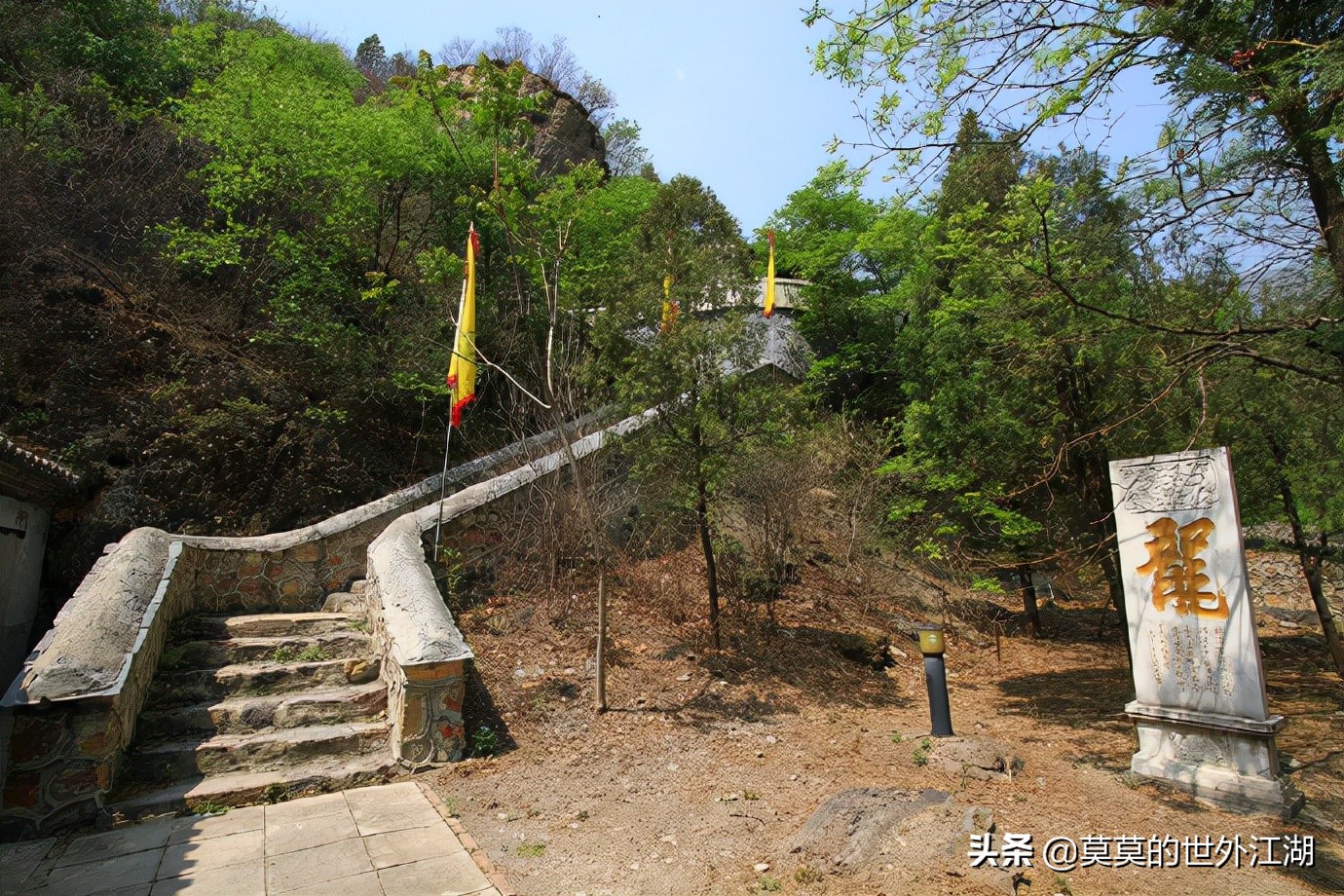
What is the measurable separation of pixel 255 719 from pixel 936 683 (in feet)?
18.4

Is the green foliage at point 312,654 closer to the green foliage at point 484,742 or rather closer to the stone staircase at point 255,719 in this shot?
the stone staircase at point 255,719

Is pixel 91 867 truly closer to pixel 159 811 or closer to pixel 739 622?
pixel 159 811

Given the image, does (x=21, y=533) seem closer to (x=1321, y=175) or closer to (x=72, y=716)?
(x=72, y=716)

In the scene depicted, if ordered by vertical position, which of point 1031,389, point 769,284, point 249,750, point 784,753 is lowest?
point 784,753

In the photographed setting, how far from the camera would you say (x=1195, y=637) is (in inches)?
218

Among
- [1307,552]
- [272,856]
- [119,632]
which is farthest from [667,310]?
[1307,552]

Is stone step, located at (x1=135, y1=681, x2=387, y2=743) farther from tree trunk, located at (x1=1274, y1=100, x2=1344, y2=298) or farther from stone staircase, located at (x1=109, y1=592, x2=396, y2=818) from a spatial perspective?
tree trunk, located at (x1=1274, y1=100, x2=1344, y2=298)

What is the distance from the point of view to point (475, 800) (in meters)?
4.91

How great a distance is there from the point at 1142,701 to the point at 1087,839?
203cm

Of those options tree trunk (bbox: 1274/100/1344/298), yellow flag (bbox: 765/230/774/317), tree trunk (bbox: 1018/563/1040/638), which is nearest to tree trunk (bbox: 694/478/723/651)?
tree trunk (bbox: 1274/100/1344/298)

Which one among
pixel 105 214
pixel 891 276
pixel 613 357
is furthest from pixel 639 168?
pixel 613 357

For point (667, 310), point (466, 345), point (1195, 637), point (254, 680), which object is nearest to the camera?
point (1195, 637)

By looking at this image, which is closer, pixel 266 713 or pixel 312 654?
pixel 266 713

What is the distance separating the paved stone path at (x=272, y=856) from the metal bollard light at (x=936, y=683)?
4.02 metres
